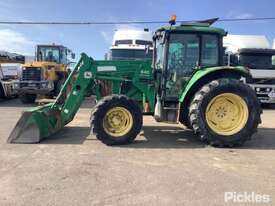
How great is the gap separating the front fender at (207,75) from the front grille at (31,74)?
1102cm

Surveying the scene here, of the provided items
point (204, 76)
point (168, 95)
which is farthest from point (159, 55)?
point (204, 76)

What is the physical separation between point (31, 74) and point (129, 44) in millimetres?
4760

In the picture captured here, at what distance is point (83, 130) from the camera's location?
1035 cm

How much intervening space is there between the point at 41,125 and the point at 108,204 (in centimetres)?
405

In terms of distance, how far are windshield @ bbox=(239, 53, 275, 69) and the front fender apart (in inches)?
328

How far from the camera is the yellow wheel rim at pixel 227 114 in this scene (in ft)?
27.8

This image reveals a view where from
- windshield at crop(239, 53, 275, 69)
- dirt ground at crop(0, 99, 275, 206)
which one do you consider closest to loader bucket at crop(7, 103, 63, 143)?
dirt ground at crop(0, 99, 275, 206)

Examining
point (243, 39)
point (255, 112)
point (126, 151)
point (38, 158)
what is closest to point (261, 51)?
point (243, 39)

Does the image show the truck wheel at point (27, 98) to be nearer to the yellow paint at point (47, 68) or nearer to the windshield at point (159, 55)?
the yellow paint at point (47, 68)

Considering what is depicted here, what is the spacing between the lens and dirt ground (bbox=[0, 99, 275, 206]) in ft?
16.9

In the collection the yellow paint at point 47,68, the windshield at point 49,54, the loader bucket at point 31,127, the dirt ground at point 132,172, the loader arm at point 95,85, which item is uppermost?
the windshield at point 49,54

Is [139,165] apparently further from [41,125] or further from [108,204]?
[41,125]

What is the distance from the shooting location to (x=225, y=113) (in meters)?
8.62

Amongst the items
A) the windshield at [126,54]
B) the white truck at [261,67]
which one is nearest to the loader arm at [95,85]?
the windshield at [126,54]
